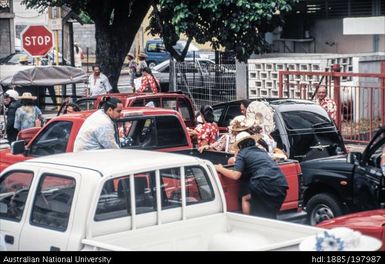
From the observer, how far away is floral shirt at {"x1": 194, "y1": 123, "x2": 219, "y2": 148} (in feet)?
43.6

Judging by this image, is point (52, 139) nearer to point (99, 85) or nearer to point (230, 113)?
point (230, 113)

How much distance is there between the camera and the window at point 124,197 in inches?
284

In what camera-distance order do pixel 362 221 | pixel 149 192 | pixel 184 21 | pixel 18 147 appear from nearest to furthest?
pixel 149 192
pixel 362 221
pixel 18 147
pixel 184 21

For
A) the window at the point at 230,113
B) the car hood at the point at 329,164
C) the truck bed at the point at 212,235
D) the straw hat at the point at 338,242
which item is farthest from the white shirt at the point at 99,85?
the straw hat at the point at 338,242

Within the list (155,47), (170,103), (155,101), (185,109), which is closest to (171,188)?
(155,101)

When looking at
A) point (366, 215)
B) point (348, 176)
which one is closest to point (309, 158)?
point (348, 176)

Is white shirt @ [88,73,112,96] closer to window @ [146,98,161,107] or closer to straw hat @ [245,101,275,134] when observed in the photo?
window @ [146,98,161,107]

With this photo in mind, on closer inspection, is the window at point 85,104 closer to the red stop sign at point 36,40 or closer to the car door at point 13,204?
the red stop sign at point 36,40

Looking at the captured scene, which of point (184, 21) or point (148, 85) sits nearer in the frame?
point (184, 21)

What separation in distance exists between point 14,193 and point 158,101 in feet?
23.0

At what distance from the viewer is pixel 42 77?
70.2 ft

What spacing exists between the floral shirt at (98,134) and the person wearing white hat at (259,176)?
1.90 metres
